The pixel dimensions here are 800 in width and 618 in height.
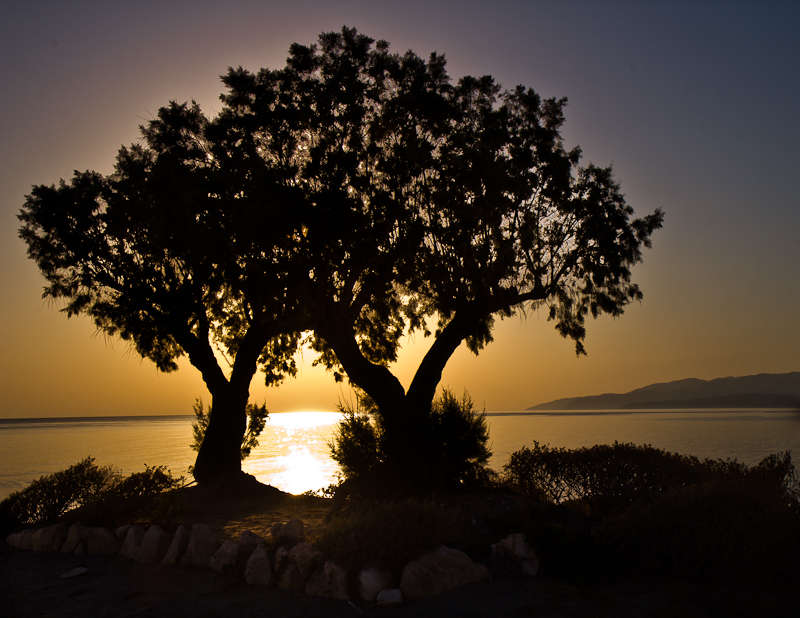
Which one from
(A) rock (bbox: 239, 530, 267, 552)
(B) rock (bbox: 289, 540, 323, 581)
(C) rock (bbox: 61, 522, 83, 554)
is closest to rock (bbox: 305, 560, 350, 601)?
(B) rock (bbox: 289, 540, 323, 581)

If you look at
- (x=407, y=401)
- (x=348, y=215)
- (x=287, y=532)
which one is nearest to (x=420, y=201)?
(x=348, y=215)

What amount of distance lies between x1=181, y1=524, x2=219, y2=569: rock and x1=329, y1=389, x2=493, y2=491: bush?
476 cm

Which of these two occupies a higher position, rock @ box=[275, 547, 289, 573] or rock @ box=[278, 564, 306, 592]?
rock @ box=[275, 547, 289, 573]

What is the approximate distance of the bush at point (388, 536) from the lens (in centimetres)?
635

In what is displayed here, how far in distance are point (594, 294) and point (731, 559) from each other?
28.1 ft

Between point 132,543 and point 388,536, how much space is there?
14.9 feet

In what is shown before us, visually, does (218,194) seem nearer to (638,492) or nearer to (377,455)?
(377,455)

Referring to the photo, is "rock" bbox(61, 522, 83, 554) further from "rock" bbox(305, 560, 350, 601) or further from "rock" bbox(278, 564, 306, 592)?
"rock" bbox(305, 560, 350, 601)

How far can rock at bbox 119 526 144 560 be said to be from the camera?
8.03 meters

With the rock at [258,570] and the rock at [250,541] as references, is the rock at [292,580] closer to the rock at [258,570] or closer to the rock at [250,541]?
the rock at [258,570]

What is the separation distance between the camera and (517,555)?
254 inches

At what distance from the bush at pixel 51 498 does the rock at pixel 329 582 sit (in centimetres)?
615

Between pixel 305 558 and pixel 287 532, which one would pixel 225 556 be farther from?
pixel 305 558

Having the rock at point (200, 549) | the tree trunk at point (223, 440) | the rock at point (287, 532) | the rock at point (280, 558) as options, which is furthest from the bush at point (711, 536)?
the tree trunk at point (223, 440)
